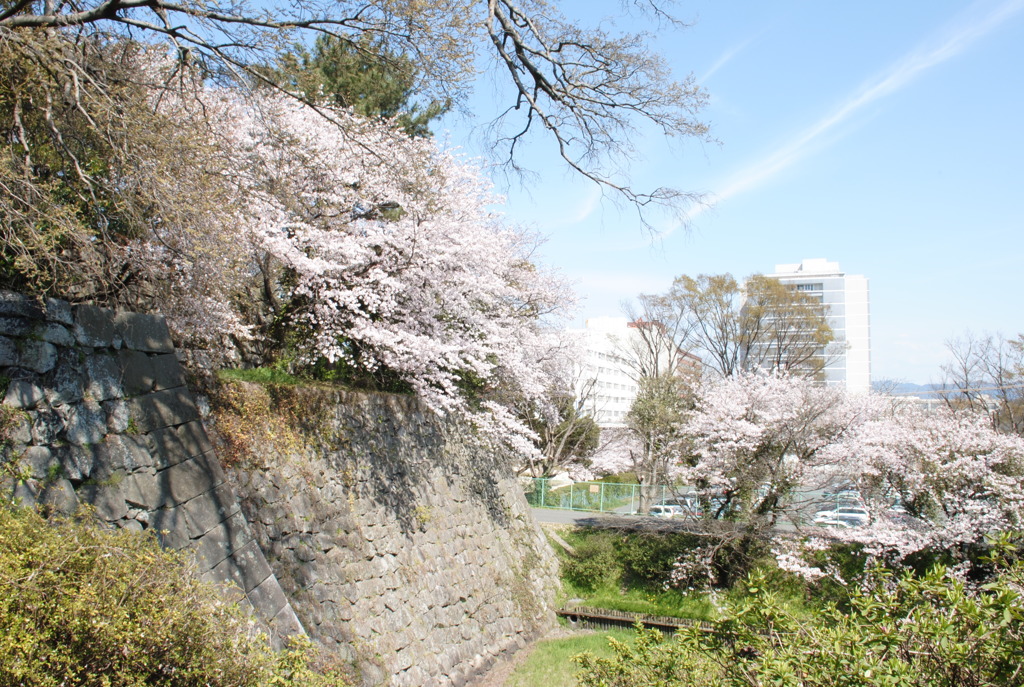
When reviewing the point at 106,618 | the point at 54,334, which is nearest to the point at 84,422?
the point at 54,334

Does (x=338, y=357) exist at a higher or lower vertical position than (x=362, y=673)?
higher

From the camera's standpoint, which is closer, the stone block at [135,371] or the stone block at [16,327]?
the stone block at [16,327]

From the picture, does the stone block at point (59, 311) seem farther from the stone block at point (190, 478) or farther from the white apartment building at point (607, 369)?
the white apartment building at point (607, 369)

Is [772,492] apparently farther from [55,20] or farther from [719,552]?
[55,20]

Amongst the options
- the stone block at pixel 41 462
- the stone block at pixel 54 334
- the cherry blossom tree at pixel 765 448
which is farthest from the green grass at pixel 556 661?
the stone block at pixel 54 334

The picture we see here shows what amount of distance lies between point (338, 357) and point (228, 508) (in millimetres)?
4084

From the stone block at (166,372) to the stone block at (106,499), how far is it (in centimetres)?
104

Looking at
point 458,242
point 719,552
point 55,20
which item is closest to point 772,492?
point 719,552

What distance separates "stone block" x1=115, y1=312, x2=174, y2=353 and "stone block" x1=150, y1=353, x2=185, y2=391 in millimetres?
70

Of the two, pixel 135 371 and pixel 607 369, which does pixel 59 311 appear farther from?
pixel 607 369

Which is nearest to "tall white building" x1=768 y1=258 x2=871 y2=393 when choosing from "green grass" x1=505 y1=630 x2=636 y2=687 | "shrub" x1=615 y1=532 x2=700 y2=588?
→ "shrub" x1=615 y1=532 x2=700 y2=588

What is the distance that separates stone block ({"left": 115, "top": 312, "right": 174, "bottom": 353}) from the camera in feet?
18.0

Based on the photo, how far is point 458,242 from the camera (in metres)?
10.6

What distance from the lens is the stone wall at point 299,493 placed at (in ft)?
15.6
